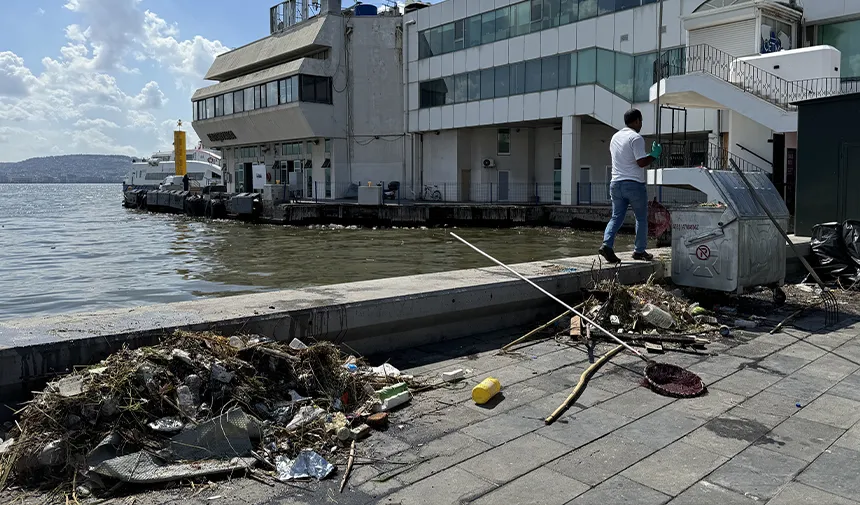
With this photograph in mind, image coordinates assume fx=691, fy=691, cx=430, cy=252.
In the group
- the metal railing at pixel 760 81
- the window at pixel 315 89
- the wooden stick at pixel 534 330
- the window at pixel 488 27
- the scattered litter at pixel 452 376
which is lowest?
the scattered litter at pixel 452 376

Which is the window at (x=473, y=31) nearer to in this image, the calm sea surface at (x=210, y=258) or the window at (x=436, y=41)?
the window at (x=436, y=41)

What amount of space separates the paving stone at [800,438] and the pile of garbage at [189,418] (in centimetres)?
218

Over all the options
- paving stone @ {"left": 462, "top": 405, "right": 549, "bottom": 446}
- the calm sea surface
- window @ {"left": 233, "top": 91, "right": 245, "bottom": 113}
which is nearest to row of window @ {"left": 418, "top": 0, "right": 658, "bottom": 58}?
the calm sea surface

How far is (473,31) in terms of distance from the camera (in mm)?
37875

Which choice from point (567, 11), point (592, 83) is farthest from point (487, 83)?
point (592, 83)

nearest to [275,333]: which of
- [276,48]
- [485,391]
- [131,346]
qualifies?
[131,346]

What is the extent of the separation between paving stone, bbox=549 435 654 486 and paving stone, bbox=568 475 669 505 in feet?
0.24

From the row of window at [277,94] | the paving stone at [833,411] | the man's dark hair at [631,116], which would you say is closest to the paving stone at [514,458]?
the paving stone at [833,411]

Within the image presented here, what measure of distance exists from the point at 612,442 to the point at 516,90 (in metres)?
33.2

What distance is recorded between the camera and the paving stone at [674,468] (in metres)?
3.31

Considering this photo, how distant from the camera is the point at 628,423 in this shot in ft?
13.5

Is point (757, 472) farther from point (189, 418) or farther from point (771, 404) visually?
point (189, 418)

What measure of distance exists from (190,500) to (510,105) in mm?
34193

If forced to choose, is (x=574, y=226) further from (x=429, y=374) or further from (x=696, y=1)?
(x=429, y=374)
